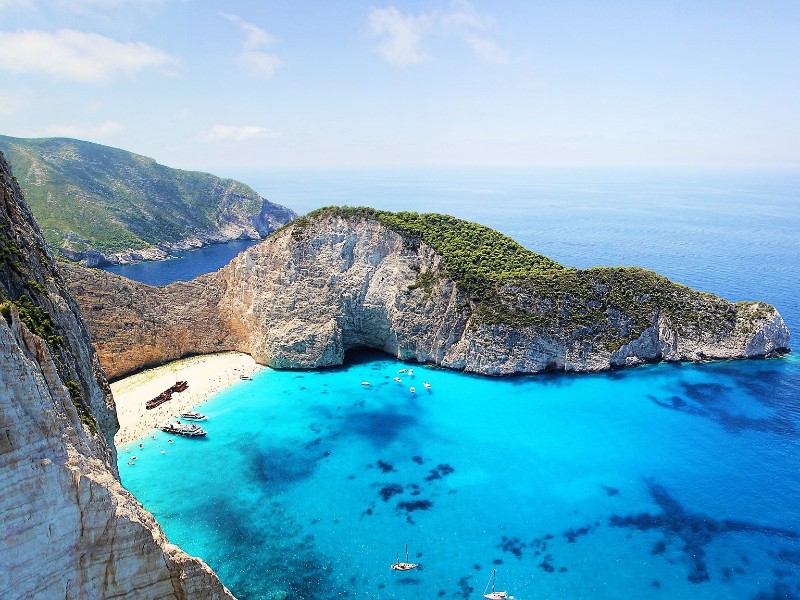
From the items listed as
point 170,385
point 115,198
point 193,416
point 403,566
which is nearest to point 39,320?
point 403,566

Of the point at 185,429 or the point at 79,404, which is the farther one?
the point at 185,429

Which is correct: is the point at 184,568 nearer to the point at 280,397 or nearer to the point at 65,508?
the point at 65,508

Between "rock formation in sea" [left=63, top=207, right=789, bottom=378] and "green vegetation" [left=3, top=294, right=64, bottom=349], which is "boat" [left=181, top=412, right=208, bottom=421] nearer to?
"rock formation in sea" [left=63, top=207, right=789, bottom=378]

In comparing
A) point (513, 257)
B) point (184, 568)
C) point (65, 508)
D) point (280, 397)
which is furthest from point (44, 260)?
point (513, 257)

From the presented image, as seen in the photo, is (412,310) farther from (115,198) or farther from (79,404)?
(115,198)

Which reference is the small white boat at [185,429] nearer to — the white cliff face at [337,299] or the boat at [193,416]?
the boat at [193,416]

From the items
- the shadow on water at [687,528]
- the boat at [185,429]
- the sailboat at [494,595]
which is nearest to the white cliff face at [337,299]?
→ the boat at [185,429]
